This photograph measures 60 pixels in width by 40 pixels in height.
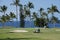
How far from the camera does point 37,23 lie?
101m

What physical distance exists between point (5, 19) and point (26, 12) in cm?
1039

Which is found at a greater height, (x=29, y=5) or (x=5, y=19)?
(x=29, y=5)

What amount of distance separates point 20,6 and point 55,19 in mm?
18050

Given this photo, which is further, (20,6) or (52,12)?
(20,6)

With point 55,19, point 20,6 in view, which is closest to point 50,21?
point 55,19

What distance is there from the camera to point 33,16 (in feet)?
358

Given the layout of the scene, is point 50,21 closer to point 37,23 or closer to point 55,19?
point 55,19

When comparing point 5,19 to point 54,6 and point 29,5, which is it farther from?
point 54,6

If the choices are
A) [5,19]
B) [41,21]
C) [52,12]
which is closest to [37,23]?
[41,21]

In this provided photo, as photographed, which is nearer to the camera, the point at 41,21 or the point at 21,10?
the point at 41,21

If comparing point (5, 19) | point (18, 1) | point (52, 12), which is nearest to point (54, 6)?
point (52, 12)

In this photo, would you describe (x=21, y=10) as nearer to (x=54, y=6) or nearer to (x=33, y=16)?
(x=33, y=16)

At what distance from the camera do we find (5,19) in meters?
102

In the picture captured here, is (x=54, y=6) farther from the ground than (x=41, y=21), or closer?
farther from the ground
